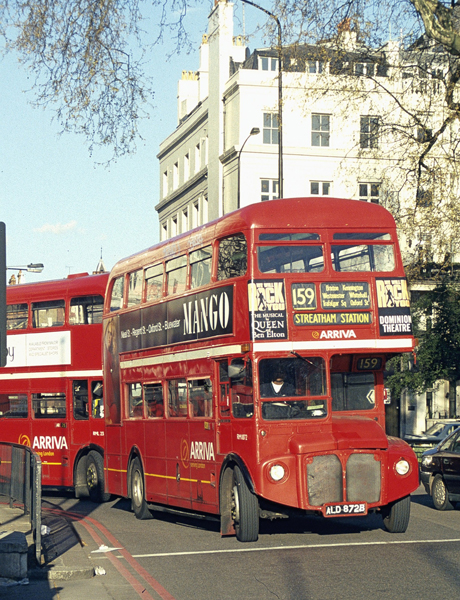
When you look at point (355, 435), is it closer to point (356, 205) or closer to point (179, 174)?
point (356, 205)

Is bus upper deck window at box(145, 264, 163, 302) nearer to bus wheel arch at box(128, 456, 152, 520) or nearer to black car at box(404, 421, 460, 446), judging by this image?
bus wheel arch at box(128, 456, 152, 520)

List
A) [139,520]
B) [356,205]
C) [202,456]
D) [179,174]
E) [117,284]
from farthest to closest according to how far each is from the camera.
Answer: [179,174] < [117,284] < [139,520] < [202,456] < [356,205]

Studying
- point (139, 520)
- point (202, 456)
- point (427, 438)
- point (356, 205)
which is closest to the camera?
point (356, 205)

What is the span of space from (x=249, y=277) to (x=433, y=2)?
18.0 ft

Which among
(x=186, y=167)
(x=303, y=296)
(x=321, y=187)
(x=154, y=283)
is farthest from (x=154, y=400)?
(x=186, y=167)

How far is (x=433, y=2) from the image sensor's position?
584 inches

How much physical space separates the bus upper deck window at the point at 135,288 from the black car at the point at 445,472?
596 centimetres

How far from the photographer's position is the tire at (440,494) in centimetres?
1728

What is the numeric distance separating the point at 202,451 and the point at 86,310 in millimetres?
7682

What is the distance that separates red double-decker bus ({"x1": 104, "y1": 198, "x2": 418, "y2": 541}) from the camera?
12.4 m

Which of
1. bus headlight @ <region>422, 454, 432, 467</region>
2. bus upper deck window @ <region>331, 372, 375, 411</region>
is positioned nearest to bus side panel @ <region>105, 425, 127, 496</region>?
bus headlight @ <region>422, 454, 432, 467</region>

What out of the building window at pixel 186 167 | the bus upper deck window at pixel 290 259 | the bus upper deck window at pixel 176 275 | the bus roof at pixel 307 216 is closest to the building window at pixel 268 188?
the building window at pixel 186 167

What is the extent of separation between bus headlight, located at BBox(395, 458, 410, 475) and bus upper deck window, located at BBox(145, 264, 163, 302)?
17.2 ft

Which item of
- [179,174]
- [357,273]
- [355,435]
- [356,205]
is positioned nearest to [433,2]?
[356,205]
